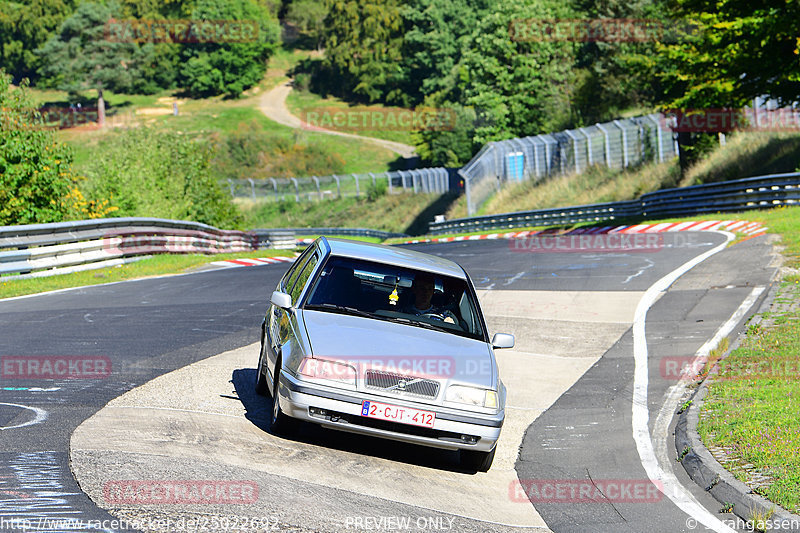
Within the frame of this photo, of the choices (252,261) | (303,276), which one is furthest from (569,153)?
(303,276)

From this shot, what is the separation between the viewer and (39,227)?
19969 mm

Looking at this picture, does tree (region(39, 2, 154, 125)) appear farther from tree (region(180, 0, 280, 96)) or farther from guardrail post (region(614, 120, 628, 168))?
guardrail post (region(614, 120, 628, 168))

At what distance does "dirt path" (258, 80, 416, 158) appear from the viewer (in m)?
113

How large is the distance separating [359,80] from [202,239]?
99.1 m

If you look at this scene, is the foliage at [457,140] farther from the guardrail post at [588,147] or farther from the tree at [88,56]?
the tree at [88,56]

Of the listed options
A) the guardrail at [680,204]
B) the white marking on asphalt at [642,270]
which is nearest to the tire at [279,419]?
the white marking on asphalt at [642,270]

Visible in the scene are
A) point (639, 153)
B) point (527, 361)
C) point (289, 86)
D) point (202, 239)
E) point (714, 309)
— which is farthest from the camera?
point (289, 86)

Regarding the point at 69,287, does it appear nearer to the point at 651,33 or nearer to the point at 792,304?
the point at 792,304

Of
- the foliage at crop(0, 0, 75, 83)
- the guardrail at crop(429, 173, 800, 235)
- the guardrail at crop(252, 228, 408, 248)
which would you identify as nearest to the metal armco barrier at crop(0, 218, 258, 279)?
the guardrail at crop(252, 228, 408, 248)

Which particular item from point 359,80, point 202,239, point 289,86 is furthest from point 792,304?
point 289,86

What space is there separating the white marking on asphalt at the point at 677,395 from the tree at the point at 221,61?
11475cm

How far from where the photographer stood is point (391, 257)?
925cm

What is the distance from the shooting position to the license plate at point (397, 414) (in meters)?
7.48

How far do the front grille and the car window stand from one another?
1.49 meters
